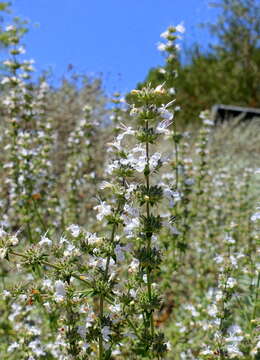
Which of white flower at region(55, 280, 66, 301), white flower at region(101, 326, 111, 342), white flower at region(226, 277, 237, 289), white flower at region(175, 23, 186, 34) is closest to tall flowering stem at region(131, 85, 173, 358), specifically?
white flower at region(101, 326, 111, 342)

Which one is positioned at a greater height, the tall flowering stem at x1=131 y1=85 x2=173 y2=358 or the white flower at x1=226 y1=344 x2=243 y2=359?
the tall flowering stem at x1=131 y1=85 x2=173 y2=358

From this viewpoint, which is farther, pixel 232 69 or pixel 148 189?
pixel 232 69

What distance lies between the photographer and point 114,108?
4.35 m

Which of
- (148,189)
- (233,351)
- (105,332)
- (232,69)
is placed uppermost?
(232,69)

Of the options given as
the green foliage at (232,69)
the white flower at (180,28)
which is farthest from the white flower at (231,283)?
the green foliage at (232,69)

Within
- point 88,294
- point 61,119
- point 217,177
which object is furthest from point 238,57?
point 88,294

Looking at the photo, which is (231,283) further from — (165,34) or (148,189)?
(165,34)

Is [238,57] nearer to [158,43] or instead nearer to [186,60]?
[186,60]

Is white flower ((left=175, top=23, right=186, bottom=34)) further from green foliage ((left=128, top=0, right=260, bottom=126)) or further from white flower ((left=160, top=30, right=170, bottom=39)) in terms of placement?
green foliage ((left=128, top=0, right=260, bottom=126))

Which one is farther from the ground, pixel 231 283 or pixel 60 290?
pixel 60 290

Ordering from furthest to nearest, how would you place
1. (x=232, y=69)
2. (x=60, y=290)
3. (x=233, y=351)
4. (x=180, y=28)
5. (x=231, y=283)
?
(x=232, y=69) < (x=180, y=28) < (x=231, y=283) < (x=233, y=351) < (x=60, y=290)

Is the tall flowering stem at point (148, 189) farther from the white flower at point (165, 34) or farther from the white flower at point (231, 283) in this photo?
the white flower at point (165, 34)

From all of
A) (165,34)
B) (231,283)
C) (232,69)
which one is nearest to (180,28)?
(165,34)

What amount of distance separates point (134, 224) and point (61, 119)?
32.0ft
